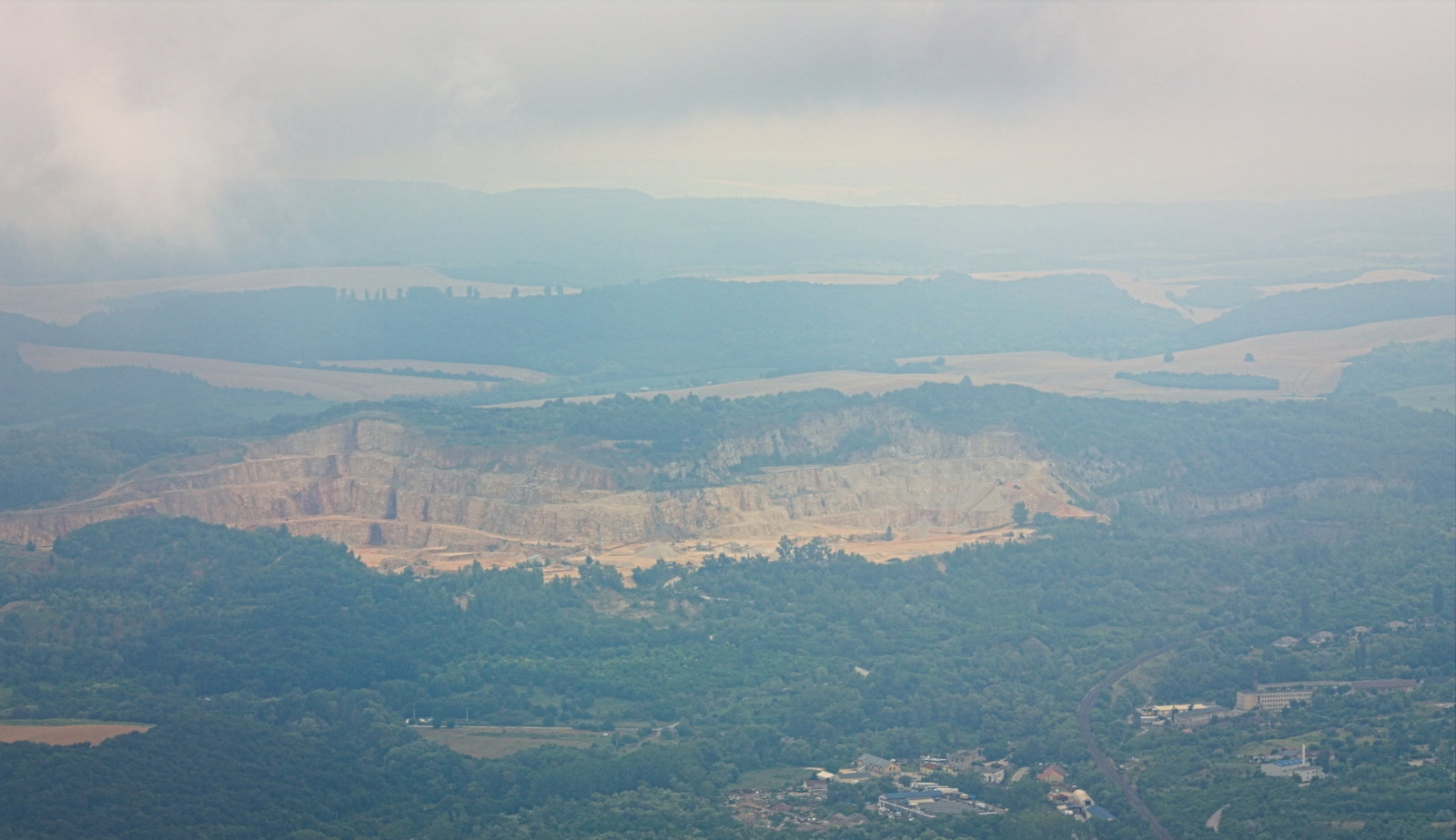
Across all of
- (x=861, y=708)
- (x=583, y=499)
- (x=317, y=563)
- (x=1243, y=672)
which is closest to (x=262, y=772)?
(x=861, y=708)

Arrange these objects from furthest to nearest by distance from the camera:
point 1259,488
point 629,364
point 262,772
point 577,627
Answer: point 629,364, point 1259,488, point 577,627, point 262,772

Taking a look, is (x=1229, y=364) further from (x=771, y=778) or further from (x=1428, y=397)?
(x=771, y=778)

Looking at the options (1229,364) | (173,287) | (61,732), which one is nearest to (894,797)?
(61,732)

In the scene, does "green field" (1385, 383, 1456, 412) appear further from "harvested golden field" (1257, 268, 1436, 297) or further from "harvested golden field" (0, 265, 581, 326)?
"harvested golden field" (0, 265, 581, 326)

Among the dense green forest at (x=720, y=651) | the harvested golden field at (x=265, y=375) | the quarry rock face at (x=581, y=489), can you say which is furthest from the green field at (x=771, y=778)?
the harvested golden field at (x=265, y=375)

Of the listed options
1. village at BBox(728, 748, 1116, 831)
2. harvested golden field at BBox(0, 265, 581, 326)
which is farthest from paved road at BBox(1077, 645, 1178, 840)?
harvested golden field at BBox(0, 265, 581, 326)

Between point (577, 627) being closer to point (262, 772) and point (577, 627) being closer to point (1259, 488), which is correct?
point (262, 772)
